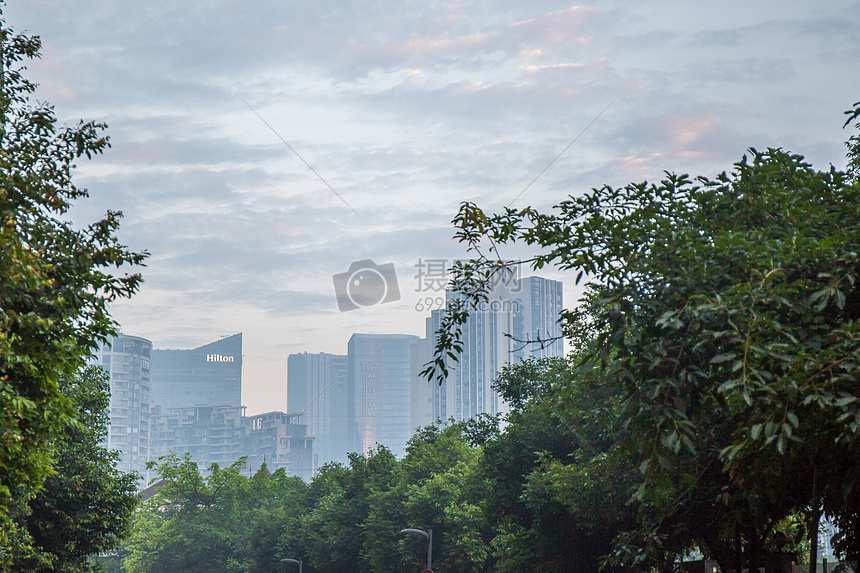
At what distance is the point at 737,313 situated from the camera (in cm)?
719

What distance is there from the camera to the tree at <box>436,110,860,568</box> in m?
7.06

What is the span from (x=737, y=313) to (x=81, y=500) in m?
19.4

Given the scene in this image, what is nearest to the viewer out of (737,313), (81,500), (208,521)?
(737,313)

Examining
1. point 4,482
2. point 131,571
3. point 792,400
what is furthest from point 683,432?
point 131,571

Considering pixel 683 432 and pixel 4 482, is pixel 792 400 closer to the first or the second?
pixel 683 432

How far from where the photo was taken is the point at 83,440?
22.4m

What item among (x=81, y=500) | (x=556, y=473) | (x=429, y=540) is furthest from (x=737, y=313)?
(x=429, y=540)

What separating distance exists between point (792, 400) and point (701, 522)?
842cm

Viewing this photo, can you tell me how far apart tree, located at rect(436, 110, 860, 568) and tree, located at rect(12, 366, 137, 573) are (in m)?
15.8

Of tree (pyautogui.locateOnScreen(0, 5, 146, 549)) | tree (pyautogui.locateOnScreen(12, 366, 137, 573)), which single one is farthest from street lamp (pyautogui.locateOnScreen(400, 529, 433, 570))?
tree (pyautogui.locateOnScreen(0, 5, 146, 549))

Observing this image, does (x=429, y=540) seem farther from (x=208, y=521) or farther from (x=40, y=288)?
(x=208, y=521)

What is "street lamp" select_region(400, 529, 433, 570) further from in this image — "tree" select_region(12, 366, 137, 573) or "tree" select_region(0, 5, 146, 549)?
"tree" select_region(0, 5, 146, 549)

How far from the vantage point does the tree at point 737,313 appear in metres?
7.06

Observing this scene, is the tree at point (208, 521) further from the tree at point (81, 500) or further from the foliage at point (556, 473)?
the tree at point (81, 500)
